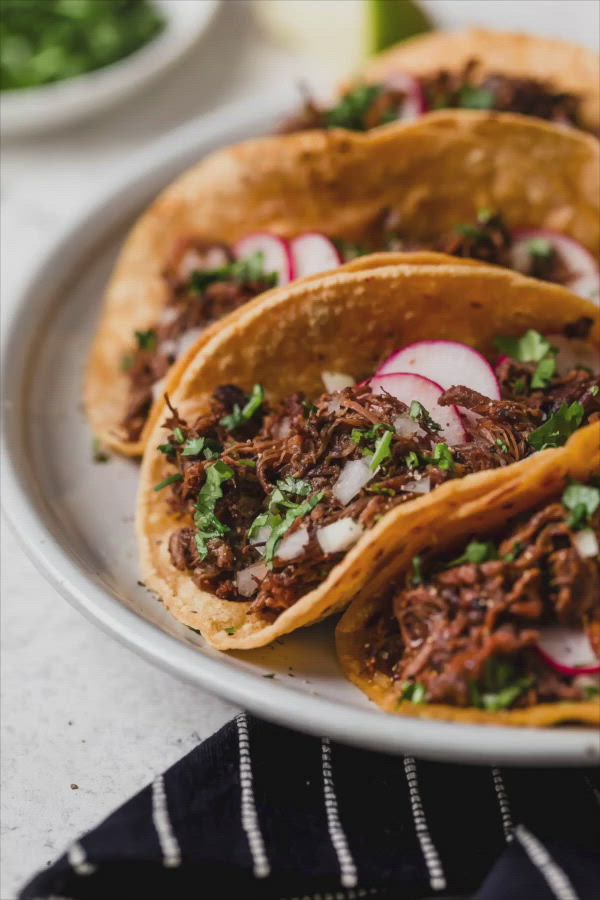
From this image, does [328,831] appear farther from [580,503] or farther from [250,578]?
[580,503]


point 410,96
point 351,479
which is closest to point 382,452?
point 351,479

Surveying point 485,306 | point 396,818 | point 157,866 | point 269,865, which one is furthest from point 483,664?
point 485,306

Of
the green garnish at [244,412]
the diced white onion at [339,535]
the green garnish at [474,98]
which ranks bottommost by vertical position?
the diced white onion at [339,535]

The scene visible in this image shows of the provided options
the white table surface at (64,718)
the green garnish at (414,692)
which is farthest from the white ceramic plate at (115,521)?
the white table surface at (64,718)

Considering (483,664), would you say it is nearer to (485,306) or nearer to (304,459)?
(304,459)

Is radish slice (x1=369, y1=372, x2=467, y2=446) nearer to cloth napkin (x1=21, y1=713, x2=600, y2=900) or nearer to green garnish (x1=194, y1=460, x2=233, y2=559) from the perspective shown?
green garnish (x1=194, y1=460, x2=233, y2=559)

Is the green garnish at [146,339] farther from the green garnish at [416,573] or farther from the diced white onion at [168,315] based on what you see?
the green garnish at [416,573]
